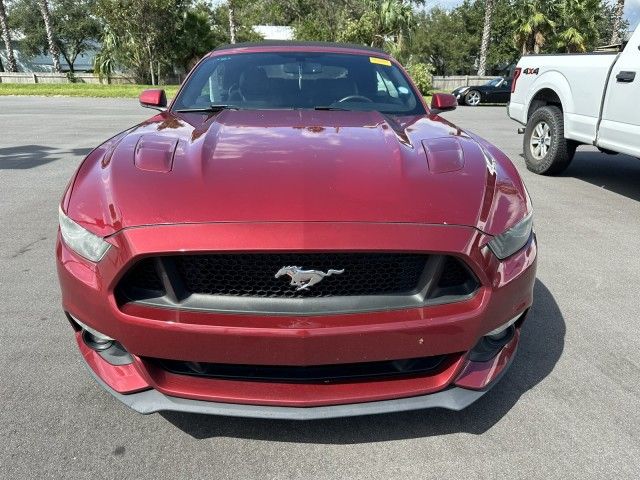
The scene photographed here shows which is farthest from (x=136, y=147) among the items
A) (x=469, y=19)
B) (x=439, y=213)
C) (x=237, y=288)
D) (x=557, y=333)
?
(x=469, y=19)

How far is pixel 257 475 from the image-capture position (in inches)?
73.3

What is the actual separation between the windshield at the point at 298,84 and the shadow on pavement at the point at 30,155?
4.84m

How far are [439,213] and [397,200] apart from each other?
0.16m

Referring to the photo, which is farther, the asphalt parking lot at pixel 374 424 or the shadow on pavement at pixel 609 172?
the shadow on pavement at pixel 609 172

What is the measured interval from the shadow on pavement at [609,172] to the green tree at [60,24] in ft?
164

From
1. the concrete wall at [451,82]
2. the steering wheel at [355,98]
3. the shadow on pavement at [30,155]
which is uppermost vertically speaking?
the steering wheel at [355,98]

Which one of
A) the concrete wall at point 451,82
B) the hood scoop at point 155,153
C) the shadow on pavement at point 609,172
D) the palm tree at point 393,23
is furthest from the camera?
the concrete wall at point 451,82

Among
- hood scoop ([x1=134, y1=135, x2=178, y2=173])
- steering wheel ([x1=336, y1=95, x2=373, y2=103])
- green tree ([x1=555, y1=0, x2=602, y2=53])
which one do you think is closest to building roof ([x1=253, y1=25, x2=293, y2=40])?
green tree ([x1=555, y1=0, x2=602, y2=53])

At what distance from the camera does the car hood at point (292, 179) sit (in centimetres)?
175

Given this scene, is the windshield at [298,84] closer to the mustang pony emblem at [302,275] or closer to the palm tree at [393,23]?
the mustang pony emblem at [302,275]

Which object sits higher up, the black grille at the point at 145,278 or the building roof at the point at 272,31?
the building roof at the point at 272,31

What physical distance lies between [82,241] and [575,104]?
603 centimetres

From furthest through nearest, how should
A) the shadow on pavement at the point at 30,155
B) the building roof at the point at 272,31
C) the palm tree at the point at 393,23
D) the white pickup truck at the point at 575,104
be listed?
the building roof at the point at 272,31 → the palm tree at the point at 393,23 → the shadow on pavement at the point at 30,155 → the white pickup truck at the point at 575,104

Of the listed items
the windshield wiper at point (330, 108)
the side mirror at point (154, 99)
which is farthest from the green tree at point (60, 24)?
the windshield wiper at point (330, 108)
